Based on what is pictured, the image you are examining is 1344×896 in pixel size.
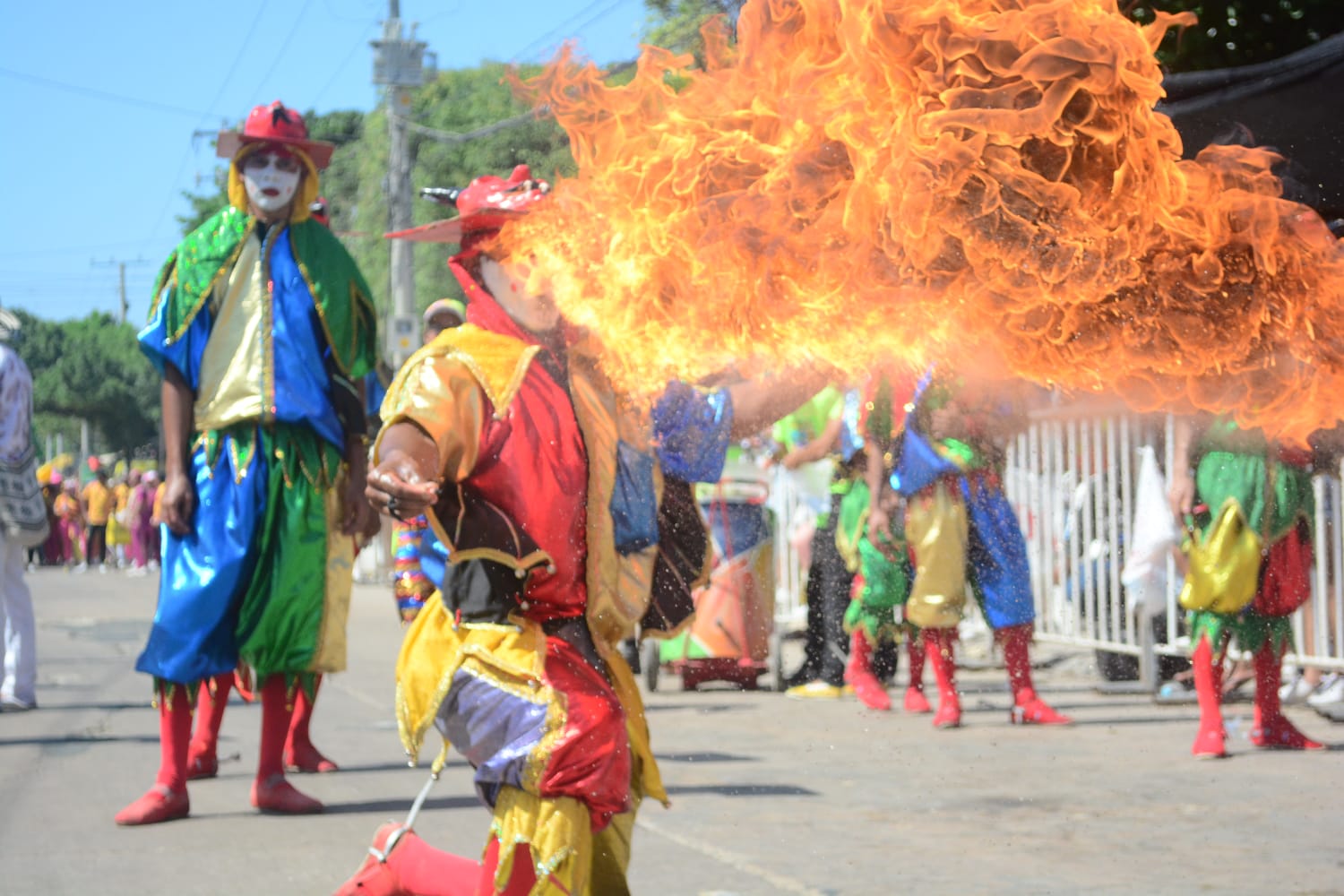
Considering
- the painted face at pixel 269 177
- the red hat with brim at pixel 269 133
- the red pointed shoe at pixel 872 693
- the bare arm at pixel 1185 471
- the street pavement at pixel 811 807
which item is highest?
the red hat with brim at pixel 269 133

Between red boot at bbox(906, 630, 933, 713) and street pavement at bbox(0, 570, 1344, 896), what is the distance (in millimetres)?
191

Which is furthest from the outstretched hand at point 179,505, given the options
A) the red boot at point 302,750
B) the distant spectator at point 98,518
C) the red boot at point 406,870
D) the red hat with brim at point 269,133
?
the distant spectator at point 98,518

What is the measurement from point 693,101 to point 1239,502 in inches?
150

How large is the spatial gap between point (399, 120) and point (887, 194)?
1653 centimetres

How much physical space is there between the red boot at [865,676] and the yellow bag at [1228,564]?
2.35m

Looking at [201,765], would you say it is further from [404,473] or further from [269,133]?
[404,473]

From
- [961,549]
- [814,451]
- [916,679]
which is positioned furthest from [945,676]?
[814,451]

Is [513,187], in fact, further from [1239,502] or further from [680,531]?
A: [1239,502]

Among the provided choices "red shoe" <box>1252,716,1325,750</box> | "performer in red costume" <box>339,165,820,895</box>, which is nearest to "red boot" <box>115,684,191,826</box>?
"performer in red costume" <box>339,165,820,895</box>

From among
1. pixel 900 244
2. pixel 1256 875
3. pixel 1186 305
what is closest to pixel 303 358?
pixel 900 244

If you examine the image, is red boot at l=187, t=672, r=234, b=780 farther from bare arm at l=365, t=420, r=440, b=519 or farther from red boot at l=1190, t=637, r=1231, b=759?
red boot at l=1190, t=637, r=1231, b=759

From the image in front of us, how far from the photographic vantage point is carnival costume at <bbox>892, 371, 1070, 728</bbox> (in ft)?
27.3

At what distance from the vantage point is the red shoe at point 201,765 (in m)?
6.67

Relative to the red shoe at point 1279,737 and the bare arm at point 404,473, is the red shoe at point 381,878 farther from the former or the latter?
the red shoe at point 1279,737
